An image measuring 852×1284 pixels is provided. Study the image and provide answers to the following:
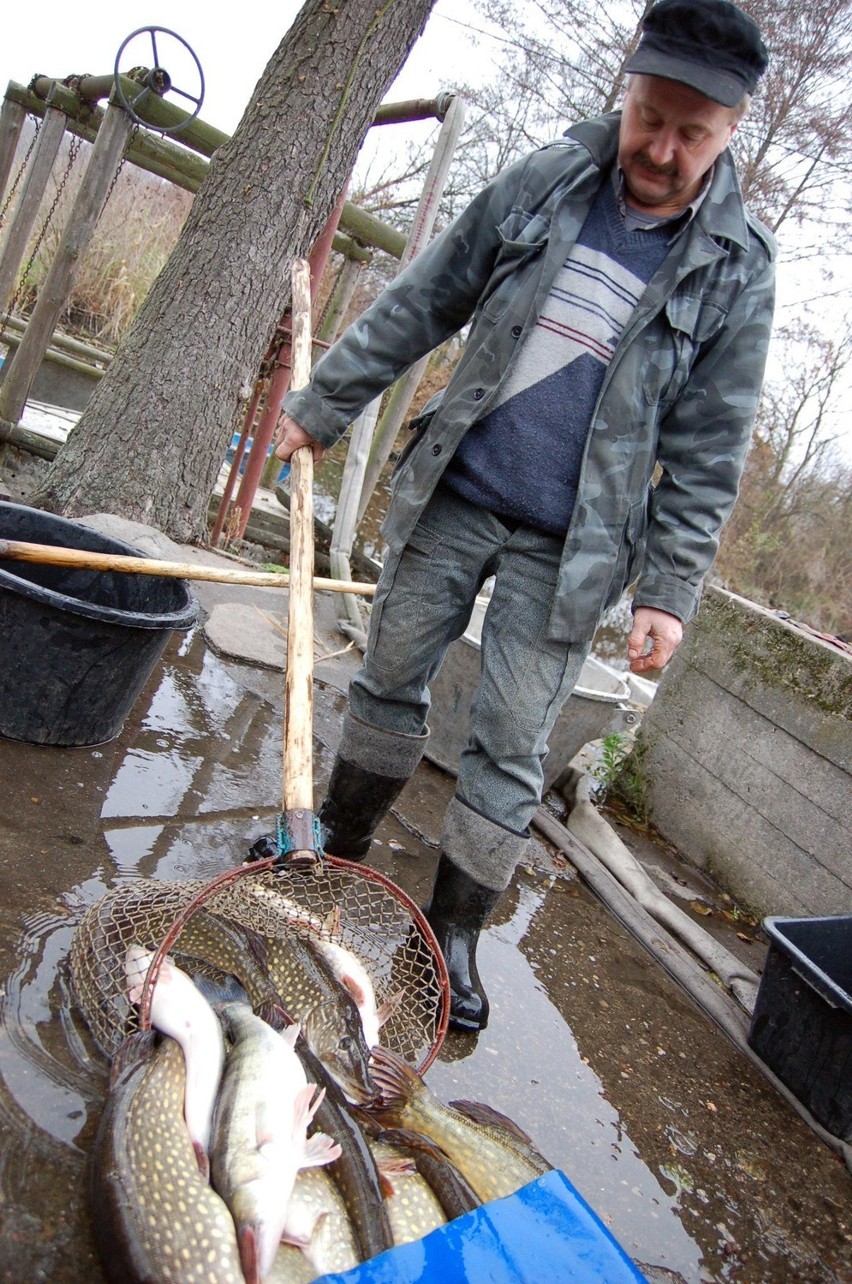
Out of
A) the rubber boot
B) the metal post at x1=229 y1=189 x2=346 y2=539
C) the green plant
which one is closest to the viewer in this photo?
the rubber boot

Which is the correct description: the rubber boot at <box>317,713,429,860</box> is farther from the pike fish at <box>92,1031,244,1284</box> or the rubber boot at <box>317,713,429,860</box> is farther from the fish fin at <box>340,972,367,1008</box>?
the pike fish at <box>92,1031,244,1284</box>

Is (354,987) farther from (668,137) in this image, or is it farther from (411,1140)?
(668,137)

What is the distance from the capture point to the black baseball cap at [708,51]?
7.52ft

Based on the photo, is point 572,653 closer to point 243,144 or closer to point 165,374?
point 165,374

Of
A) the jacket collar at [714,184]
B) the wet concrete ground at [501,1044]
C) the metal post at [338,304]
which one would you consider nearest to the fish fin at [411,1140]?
the wet concrete ground at [501,1044]

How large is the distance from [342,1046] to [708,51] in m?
2.47

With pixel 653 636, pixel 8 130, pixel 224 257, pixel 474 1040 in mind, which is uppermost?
pixel 8 130

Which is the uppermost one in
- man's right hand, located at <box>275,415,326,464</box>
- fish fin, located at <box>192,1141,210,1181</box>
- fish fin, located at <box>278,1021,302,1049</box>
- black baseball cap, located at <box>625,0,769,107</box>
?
black baseball cap, located at <box>625,0,769,107</box>

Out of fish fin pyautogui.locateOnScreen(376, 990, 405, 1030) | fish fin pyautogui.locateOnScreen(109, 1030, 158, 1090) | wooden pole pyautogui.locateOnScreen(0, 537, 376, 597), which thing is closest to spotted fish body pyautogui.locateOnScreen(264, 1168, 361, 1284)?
fish fin pyautogui.locateOnScreen(109, 1030, 158, 1090)

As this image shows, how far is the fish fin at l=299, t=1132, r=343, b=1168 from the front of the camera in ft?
5.83

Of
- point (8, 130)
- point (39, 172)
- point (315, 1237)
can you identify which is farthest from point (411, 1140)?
point (8, 130)

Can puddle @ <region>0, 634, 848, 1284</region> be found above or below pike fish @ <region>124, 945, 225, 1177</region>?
below

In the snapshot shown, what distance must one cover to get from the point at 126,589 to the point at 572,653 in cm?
178

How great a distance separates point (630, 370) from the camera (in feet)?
8.46
